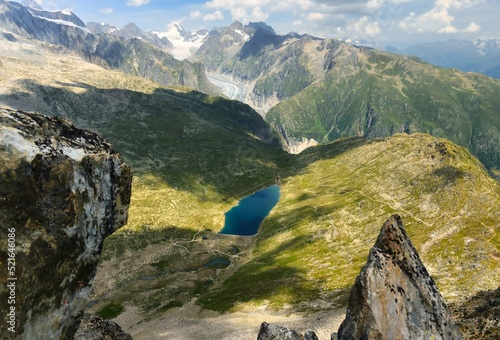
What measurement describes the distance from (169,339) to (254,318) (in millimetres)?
20305

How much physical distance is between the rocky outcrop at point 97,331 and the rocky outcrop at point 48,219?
69.4 feet

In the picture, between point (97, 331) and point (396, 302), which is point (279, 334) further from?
point (97, 331)

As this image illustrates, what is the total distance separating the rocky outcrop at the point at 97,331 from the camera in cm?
3683

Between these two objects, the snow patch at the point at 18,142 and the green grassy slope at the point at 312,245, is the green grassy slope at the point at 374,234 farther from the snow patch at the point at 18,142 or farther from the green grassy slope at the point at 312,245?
the snow patch at the point at 18,142

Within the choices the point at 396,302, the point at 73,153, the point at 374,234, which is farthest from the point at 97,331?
the point at 374,234

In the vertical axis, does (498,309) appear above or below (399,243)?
below

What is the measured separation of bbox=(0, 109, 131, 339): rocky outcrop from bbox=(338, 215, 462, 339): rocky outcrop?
67.6ft

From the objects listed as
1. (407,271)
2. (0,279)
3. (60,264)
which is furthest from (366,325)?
(0,279)

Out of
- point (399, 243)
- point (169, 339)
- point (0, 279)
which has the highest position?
point (0, 279)

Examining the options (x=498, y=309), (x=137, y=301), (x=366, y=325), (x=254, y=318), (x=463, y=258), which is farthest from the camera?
(x=137, y=301)

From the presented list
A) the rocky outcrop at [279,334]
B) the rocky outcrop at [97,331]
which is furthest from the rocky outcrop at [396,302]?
the rocky outcrop at [97,331]

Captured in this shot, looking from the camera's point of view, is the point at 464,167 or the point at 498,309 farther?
the point at 464,167

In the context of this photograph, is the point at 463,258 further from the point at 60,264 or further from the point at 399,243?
the point at 60,264

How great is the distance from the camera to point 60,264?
17.5 meters
